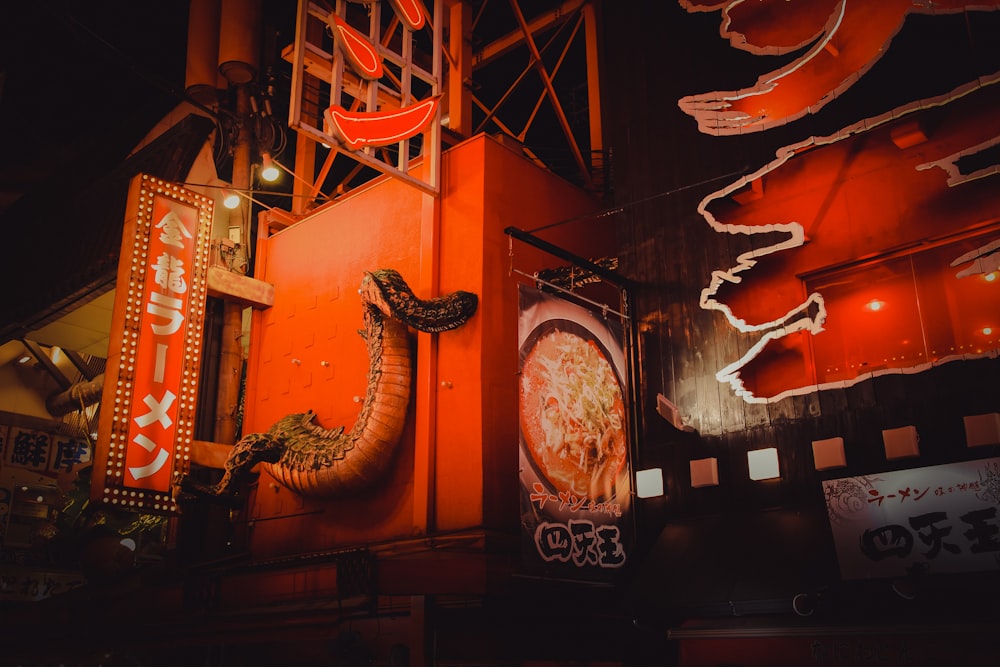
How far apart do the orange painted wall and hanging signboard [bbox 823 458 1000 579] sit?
4234 mm

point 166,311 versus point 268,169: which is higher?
point 268,169

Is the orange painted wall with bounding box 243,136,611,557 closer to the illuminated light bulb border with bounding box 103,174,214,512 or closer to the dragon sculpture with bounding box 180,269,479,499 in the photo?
the dragon sculpture with bounding box 180,269,479,499

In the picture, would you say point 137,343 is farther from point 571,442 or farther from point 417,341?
point 571,442

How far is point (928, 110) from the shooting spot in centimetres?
955

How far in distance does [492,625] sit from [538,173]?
7070 millimetres

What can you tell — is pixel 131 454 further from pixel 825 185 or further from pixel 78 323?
pixel 78 323

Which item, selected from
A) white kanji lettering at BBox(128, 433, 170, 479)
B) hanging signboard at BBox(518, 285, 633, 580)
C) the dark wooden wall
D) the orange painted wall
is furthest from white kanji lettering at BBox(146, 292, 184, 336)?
the dark wooden wall

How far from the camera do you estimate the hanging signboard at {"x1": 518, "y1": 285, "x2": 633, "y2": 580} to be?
952cm

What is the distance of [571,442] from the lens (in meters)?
10.1

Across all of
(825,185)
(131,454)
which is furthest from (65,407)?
(825,185)

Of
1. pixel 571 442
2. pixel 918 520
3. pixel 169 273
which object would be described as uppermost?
pixel 169 273

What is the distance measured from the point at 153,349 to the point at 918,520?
34.6ft

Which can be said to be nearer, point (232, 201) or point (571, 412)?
point (571, 412)

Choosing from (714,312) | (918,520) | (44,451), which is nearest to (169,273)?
(714,312)
